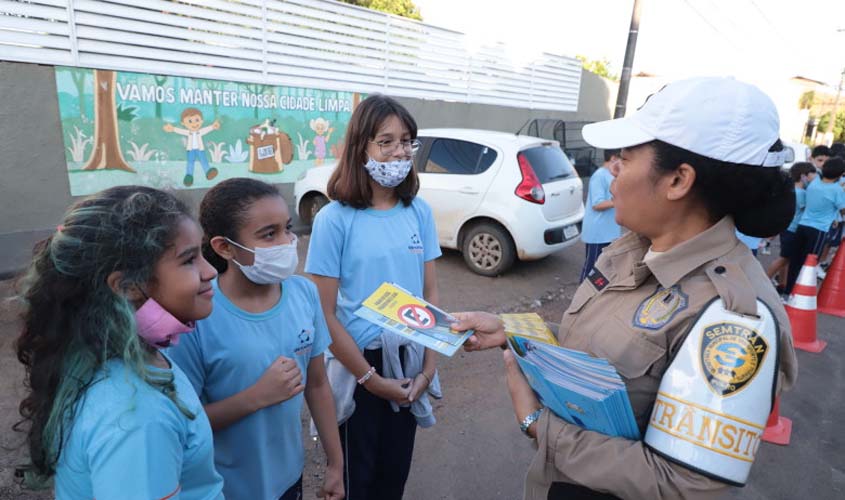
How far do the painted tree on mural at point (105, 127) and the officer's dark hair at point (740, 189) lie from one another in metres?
7.21

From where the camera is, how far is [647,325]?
4.23 ft

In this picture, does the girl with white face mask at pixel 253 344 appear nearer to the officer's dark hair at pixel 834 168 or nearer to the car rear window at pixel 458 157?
the car rear window at pixel 458 157

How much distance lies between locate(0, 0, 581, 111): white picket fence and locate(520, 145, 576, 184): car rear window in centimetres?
459

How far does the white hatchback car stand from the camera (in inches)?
242

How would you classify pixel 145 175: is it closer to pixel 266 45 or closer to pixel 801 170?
pixel 266 45

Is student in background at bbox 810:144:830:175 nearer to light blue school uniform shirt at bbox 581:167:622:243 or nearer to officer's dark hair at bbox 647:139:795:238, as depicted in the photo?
light blue school uniform shirt at bbox 581:167:622:243

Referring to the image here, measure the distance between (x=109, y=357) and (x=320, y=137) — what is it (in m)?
8.42

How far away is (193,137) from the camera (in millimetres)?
7398

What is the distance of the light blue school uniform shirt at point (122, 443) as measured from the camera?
0.98 meters

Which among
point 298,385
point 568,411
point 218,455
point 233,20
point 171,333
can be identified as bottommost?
point 218,455

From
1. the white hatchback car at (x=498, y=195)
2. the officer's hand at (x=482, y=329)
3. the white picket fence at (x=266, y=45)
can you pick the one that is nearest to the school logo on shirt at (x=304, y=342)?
the officer's hand at (x=482, y=329)

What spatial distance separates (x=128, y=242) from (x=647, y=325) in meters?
1.28

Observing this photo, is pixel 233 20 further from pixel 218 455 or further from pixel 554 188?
pixel 218 455

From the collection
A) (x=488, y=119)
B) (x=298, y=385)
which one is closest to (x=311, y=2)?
(x=488, y=119)
